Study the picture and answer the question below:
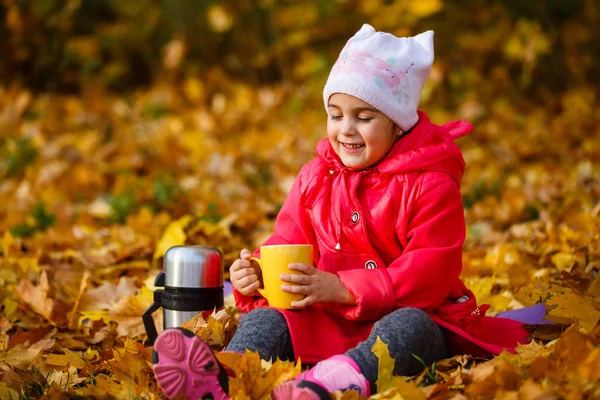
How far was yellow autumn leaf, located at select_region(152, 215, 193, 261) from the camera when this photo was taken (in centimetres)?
346

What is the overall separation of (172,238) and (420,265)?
5.45 ft

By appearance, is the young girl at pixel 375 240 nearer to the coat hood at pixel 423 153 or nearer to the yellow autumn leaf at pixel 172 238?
the coat hood at pixel 423 153

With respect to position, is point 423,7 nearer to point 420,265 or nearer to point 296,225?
point 296,225

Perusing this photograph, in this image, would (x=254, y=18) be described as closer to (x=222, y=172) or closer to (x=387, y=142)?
(x=222, y=172)

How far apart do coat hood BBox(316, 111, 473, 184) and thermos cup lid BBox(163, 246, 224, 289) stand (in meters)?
0.49

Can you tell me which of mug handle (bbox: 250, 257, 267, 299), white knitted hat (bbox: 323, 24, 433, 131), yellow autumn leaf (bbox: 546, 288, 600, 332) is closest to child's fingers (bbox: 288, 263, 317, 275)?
mug handle (bbox: 250, 257, 267, 299)

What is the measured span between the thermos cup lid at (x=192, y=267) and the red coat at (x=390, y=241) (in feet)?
0.46

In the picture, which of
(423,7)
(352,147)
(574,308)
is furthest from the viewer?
(423,7)

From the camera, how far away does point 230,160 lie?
17.5 ft

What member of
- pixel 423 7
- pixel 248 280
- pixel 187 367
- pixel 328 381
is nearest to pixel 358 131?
pixel 248 280

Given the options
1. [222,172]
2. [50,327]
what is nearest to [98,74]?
[222,172]

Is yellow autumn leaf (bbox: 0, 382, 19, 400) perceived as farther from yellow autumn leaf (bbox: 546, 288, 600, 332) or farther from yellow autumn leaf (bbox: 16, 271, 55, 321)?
yellow autumn leaf (bbox: 546, 288, 600, 332)

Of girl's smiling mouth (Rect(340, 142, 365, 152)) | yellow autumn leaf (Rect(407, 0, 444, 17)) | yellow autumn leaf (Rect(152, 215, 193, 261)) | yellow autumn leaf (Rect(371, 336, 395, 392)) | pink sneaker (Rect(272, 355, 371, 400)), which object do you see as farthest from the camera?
yellow autumn leaf (Rect(407, 0, 444, 17))

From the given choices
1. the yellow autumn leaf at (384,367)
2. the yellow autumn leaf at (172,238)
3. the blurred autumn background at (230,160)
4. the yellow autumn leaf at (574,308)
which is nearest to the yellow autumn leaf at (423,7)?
the blurred autumn background at (230,160)
